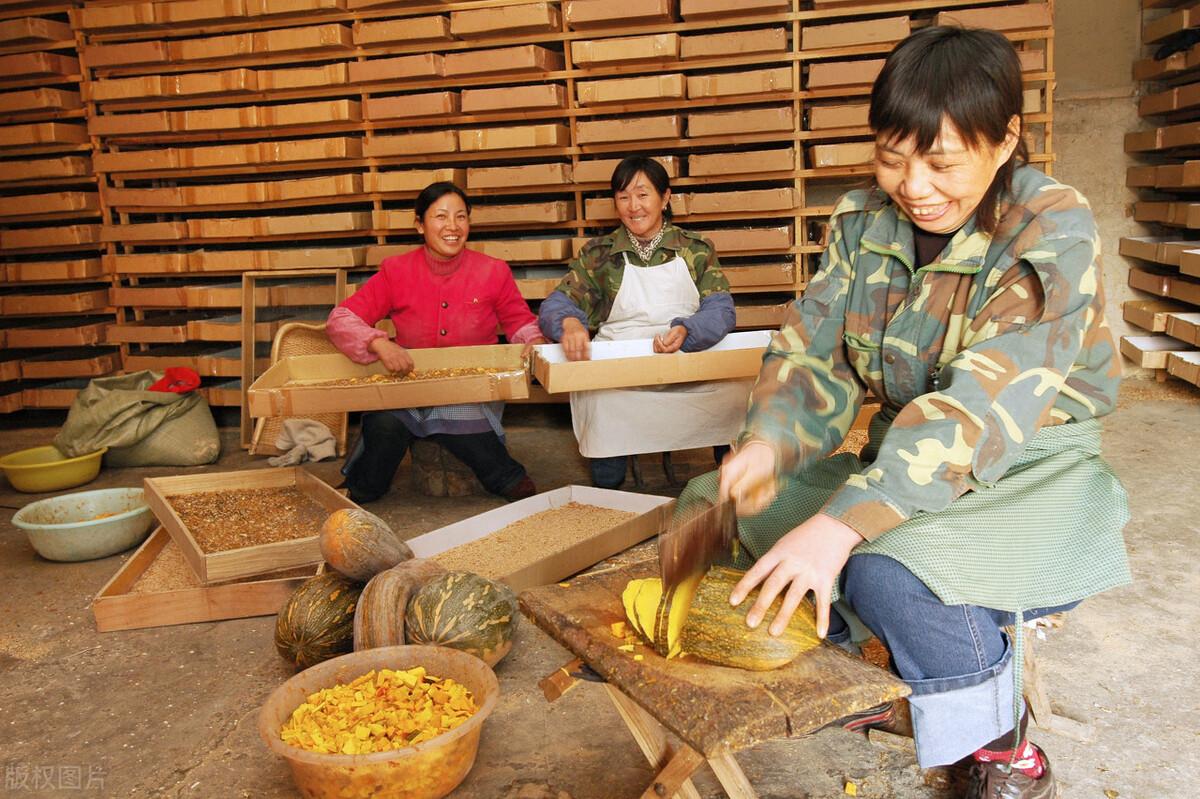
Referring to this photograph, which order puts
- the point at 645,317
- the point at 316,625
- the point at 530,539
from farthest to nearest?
the point at 645,317
the point at 530,539
the point at 316,625

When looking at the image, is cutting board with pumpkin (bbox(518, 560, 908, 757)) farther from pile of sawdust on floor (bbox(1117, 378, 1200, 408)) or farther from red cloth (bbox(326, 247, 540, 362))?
pile of sawdust on floor (bbox(1117, 378, 1200, 408))

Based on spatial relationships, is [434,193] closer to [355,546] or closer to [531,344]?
[531,344]

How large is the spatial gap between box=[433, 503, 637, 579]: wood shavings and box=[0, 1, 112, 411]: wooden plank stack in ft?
11.5

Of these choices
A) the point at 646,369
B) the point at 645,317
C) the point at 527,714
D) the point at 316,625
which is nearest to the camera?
the point at 527,714

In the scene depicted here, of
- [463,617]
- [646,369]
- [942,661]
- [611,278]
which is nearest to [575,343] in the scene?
[646,369]

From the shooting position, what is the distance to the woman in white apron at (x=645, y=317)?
4012mm

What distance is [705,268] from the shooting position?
4336 mm

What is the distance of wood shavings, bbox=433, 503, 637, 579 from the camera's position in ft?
10.2

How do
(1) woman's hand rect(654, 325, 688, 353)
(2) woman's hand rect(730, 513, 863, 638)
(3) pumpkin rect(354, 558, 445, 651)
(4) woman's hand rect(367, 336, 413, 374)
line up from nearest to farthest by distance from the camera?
(2) woman's hand rect(730, 513, 863, 638)
(3) pumpkin rect(354, 558, 445, 651)
(1) woman's hand rect(654, 325, 688, 353)
(4) woman's hand rect(367, 336, 413, 374)

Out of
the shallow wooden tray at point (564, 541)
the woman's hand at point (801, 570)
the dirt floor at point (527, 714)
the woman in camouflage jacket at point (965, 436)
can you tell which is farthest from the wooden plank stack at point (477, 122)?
Answer: the woman's hand at point (801, 570)

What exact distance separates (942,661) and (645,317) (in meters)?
2.90

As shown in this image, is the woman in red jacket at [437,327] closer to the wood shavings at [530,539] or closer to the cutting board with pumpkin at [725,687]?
the wood shavings at [530,539]

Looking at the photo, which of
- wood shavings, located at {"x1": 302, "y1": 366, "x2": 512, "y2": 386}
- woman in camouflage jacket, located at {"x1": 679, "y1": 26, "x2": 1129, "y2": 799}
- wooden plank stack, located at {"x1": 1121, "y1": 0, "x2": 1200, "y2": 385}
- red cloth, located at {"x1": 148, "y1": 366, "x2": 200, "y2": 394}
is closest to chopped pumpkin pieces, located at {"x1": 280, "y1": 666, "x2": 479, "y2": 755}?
woman in camouflage jacket, located at {"x1": 679, "y1": 26, "x2": 1129, "y2": 799}

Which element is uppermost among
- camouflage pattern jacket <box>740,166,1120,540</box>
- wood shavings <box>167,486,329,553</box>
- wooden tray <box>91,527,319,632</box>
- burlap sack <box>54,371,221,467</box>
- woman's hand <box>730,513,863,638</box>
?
camouflage pattern jacket <box>740,166,1120,540</box>
